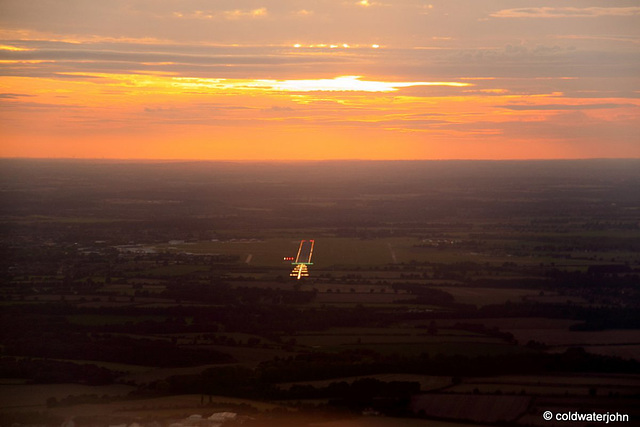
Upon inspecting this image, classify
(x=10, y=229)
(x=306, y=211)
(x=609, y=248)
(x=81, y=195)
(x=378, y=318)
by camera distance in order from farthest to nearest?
1. (x=81, y=195)
2. (x=306, y=211)
3. (x=10, y=229)
4. (x=609, y=248)
5. (x=378, y=318)

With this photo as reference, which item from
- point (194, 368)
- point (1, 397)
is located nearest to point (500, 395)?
point (194, 368)

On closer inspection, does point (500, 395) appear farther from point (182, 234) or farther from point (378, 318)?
point (182, 234)

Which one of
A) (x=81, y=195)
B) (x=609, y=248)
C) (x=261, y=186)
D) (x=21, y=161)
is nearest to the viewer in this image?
(x=609, y=248)

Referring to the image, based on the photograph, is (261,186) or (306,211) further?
(261,186)

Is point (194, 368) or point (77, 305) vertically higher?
point (77, 305)

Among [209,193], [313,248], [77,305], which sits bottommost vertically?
[77,305]

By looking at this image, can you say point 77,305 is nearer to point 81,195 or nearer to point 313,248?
point 313,248
